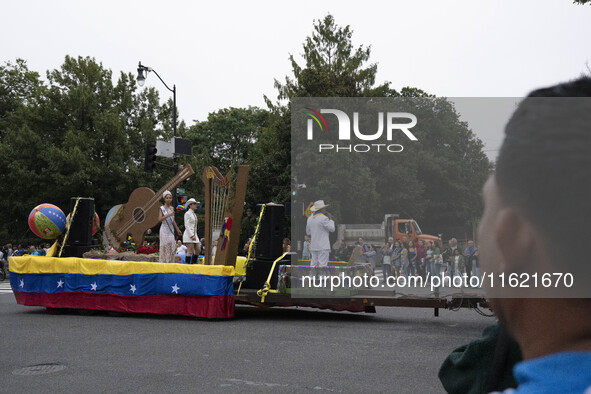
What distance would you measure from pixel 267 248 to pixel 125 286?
2700 millimetres

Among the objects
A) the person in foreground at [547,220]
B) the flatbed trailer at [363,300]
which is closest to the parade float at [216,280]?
the flatbed trailer at [363,300]

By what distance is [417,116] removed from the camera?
43.5 feet

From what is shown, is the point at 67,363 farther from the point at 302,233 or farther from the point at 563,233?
the point at 302,233

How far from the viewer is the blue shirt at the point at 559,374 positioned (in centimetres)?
47

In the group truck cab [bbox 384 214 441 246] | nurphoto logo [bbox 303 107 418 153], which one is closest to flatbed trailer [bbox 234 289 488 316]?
truck cab [bbox 384 214 441 246]

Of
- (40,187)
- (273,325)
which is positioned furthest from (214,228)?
(40,187)

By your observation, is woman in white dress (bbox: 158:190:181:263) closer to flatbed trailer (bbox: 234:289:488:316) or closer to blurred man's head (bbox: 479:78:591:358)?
flatbed trailer (bbox: 234:289:488:316)

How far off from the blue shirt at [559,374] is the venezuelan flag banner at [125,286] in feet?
31.3

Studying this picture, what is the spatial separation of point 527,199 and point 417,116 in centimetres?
1321

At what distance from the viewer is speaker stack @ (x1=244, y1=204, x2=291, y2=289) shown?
10.6 metres

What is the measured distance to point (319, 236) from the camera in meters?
11.0

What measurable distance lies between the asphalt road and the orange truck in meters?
2.97

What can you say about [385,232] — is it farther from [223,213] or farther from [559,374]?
[559,374]

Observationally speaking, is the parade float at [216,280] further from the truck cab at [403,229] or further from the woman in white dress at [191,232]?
the truck cab at [403,229]
